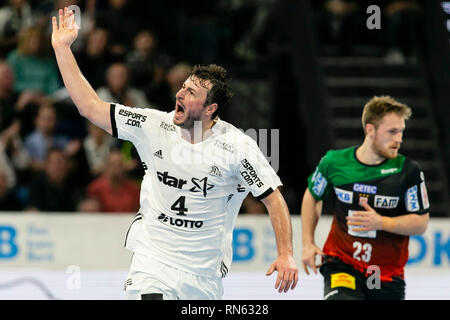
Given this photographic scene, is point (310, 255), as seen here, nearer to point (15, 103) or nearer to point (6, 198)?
point (6, 198)

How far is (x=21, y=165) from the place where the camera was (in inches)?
416

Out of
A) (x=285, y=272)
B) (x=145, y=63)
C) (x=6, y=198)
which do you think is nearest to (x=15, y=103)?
(x=6, y=198)

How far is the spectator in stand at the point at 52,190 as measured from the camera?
10.3 metres

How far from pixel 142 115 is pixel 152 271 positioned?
1070mm

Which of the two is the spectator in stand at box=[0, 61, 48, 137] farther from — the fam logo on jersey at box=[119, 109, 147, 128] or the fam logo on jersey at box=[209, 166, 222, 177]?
the fam logo on jersey at box=[209, 166, 222, 177]

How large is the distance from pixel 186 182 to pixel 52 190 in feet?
16.7

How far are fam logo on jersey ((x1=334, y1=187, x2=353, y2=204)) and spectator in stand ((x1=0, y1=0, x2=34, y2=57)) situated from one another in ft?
21.1

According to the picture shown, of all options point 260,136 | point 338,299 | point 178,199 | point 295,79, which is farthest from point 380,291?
point 295,79

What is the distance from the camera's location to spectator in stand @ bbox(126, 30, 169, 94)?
37.9ft

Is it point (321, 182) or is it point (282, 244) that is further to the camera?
point (321, 182)

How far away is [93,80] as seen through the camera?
36.4 ft

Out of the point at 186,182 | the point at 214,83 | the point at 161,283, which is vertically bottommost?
the point at 161,283

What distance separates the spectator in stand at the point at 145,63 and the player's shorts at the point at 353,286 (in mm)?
5690

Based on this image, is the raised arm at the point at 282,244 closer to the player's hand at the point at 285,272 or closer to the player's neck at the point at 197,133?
the player's hand at the point at 285,272
